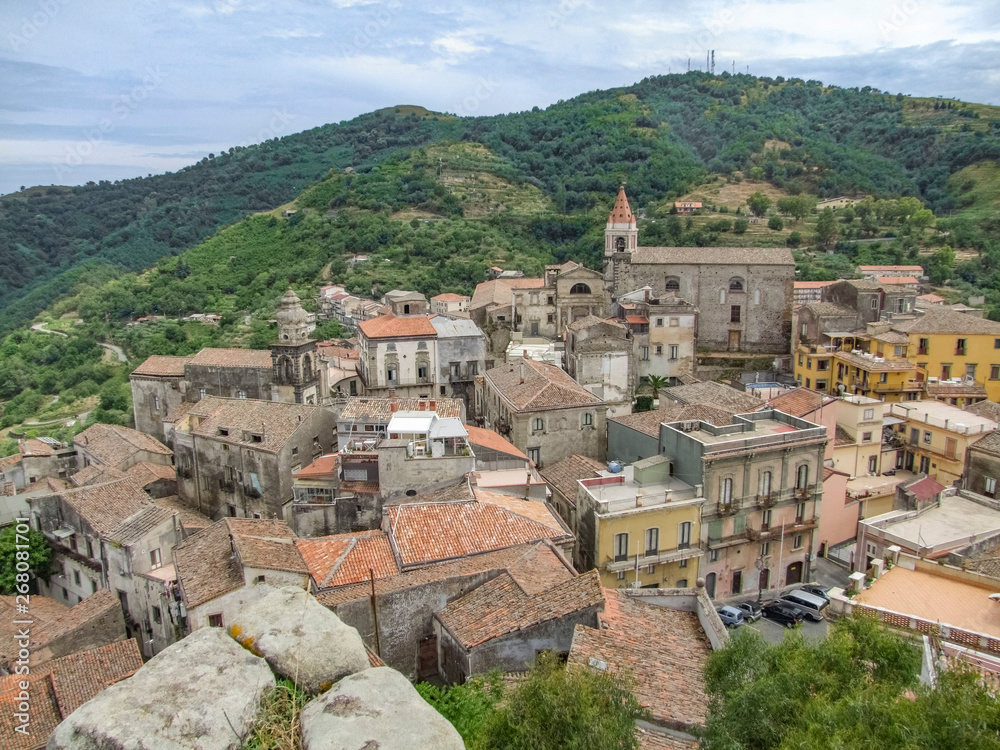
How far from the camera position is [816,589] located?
28031 mm

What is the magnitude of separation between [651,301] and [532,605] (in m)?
34.5

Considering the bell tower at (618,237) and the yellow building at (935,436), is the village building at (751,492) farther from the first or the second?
the bell tower at (618,237)

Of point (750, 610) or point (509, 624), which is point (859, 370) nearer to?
point (750, 610)

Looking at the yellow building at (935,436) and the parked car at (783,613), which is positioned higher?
the yellow building at (935,436)

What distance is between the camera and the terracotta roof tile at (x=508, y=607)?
17406mm

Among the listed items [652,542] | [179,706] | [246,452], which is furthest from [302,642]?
[246,452]

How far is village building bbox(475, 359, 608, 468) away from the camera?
110 ft

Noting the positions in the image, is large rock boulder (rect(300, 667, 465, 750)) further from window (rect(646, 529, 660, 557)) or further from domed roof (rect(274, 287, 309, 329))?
domed roof (rect(274, 287, 309, 329))

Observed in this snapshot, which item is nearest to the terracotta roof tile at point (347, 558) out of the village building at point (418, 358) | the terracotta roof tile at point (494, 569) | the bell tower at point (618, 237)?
the terracotta roof tile at point (494, 569)

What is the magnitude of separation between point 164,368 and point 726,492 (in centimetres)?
3134

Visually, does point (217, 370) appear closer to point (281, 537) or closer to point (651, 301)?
point (281, 537)

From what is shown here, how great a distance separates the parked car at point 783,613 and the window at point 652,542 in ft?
16.7

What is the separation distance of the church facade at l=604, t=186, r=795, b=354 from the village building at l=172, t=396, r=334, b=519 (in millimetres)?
29686

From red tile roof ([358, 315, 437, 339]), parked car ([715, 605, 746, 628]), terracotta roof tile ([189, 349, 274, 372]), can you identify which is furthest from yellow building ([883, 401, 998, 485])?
terracotta roof tile ([189, 349, 274, 372])
